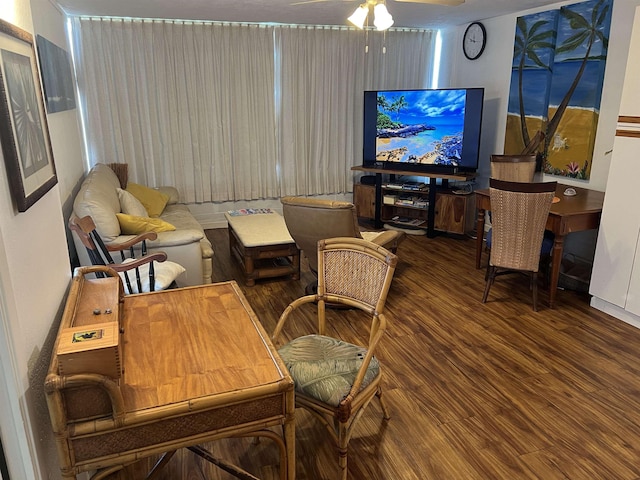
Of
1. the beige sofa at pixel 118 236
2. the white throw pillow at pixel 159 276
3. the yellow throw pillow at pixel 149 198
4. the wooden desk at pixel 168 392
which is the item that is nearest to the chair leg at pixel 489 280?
the beige sofa at pixel 118 236

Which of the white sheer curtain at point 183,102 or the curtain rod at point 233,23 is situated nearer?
the curtain rod at point 233,23

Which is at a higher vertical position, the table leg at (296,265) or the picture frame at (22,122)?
the picture frame at (22,122)

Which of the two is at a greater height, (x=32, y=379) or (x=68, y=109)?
(x=68, y=109)

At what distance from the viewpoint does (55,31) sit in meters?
4.18

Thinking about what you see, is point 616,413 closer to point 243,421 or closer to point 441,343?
point 441,343

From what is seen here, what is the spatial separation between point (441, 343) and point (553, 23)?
337 centimetres

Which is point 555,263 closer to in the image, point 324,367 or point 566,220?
point 566,220

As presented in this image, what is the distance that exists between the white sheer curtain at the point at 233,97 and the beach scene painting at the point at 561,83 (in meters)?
1.76

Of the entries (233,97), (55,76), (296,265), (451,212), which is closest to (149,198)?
(55,76)

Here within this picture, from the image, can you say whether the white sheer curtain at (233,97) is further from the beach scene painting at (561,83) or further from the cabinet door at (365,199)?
the beach scene painting at (561,83)

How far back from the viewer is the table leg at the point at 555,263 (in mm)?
3574

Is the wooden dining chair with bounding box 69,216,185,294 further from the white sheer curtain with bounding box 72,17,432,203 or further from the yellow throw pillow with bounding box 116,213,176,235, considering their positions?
the white sheer curtain with bounding box 72,17,432,203

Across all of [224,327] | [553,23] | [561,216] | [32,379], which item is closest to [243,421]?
[224,327]

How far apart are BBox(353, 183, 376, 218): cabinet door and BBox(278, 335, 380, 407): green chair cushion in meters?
3.93
